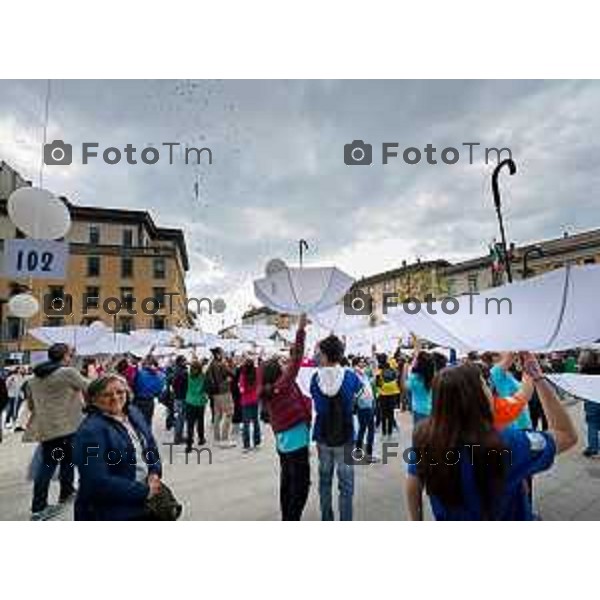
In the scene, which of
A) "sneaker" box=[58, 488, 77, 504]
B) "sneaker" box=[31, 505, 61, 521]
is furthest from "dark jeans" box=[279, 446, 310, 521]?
"sneaker" box=[58, 488, 77, 504]

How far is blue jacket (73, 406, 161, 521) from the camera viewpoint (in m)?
3.04

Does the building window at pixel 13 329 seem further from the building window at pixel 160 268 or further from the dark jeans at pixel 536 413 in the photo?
the dark jeans at pixel 536 413

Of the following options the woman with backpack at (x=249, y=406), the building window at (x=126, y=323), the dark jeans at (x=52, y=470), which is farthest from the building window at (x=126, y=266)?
the dark jeans at (x=52, y=470)

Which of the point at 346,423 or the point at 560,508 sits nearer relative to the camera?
the point at 346,423

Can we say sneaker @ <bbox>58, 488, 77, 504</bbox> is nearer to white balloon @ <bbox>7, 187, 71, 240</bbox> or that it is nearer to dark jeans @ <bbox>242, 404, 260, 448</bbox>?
white balloon @ <bbox>7, 187, 71, 240</bbox>

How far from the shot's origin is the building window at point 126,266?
56.5 m

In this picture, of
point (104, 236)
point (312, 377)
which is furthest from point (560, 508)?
point (104, 236)

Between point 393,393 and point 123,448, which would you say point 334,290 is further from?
point 393,393

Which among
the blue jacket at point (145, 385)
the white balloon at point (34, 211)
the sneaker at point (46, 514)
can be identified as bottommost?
the sneaker at point (46, 514)

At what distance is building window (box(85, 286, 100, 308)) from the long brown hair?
178 feet

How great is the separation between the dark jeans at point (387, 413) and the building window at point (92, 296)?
4733cm

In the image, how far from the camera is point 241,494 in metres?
6.33

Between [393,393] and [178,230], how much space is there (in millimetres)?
64478

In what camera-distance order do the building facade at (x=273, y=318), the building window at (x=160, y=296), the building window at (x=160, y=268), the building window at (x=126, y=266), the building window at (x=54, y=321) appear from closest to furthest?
the building facade at (x=273, y=318), the building window at (x=54, y=321), the building window at (x=160, y=296), the building window at (x=126, y=266), the building window at (x=160, y=268)
